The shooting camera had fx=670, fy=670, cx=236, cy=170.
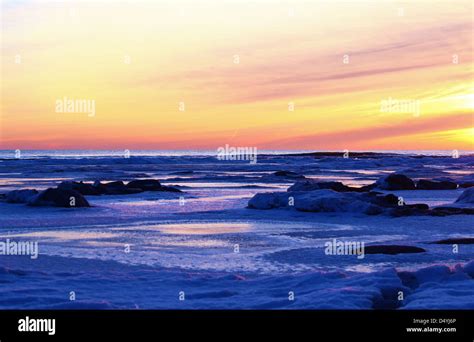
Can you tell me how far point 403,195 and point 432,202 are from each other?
343 cm

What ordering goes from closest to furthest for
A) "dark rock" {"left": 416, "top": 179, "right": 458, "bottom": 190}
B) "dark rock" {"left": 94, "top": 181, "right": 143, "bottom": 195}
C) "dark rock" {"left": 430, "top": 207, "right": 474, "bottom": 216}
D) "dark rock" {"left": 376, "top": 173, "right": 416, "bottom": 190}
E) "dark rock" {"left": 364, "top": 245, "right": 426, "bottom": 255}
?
"dark rock" {"left": 364, "top": 245, "right": 426, "bottom": 255}
"dark rock" {"left": 430, "top": 207, "right": 474, "bottom": 216}
"dark rock" {"left": 94, "top": 181, "right": 143, "bottom": 195}
"dark rock" {"left": 376, "top": 173, "right": 416, "bottom": 190}
"dark rock" {"left": 416, "top": 179, "right": 458, "bottom": 190}

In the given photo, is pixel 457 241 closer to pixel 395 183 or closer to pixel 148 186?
pixel 148 186

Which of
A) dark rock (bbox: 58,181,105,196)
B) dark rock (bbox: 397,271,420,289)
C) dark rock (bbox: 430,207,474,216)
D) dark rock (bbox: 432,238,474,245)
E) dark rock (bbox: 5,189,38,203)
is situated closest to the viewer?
dark rock (bbox: 397,271,420,289)

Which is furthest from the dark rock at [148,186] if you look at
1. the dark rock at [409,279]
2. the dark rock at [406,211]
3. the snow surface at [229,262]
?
the dark rock at [409,279]

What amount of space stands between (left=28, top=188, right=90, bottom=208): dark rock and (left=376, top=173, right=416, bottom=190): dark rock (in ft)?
47.9

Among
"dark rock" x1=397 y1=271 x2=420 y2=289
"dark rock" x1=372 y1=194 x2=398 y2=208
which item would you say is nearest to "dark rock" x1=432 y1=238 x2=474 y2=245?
"dark rock" x1=397 y1=271 x2=420 y2=289

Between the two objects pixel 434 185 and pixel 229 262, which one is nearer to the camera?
pixel 229 262

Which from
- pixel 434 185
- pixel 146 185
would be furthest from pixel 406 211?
pixel 434 185

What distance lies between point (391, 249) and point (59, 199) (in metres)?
11.2

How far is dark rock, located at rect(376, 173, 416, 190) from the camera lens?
96.1ft

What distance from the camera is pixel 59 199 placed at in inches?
772

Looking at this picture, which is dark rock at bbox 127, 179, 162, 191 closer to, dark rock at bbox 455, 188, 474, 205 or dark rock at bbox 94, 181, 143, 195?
dark rock at bbox 94, 181, 143, 195
